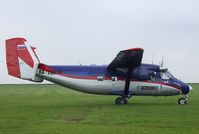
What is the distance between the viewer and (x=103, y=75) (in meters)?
30.8

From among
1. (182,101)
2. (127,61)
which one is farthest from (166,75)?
(127,61)

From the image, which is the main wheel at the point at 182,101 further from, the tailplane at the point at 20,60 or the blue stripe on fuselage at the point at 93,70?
the tailplane at the point at 20,60

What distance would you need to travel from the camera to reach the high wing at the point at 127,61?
90.8 ft

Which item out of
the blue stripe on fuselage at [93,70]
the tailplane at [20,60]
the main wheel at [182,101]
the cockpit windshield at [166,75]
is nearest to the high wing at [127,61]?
the blue stripe on fuselage at [93,70]

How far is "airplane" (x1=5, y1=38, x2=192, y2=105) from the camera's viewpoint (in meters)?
29.6

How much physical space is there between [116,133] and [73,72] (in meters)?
16.6

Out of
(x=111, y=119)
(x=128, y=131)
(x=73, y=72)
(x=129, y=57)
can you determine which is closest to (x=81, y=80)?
(x=73, y=72)

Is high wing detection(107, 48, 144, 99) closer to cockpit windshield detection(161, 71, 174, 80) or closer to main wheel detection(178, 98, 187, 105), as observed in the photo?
cockpit windshield detection(161, 71, 174, 80)

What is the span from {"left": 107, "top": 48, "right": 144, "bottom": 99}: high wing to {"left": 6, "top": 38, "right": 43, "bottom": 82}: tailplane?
5.86 metres

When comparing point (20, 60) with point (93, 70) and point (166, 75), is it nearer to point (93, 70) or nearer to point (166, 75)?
point (93, 70)

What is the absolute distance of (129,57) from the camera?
93.9 ft

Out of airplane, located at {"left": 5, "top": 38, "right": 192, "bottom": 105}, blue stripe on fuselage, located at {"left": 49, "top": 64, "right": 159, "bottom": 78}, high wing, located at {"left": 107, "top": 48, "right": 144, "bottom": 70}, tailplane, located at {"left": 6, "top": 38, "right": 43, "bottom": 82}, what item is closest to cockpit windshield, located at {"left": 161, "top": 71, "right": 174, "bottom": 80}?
airplane, located at {"left": 5, "top": 38, "right": 192, "bottom": 105}

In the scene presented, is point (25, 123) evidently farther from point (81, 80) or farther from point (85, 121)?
point (81, 80)

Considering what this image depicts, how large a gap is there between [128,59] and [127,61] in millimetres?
375
